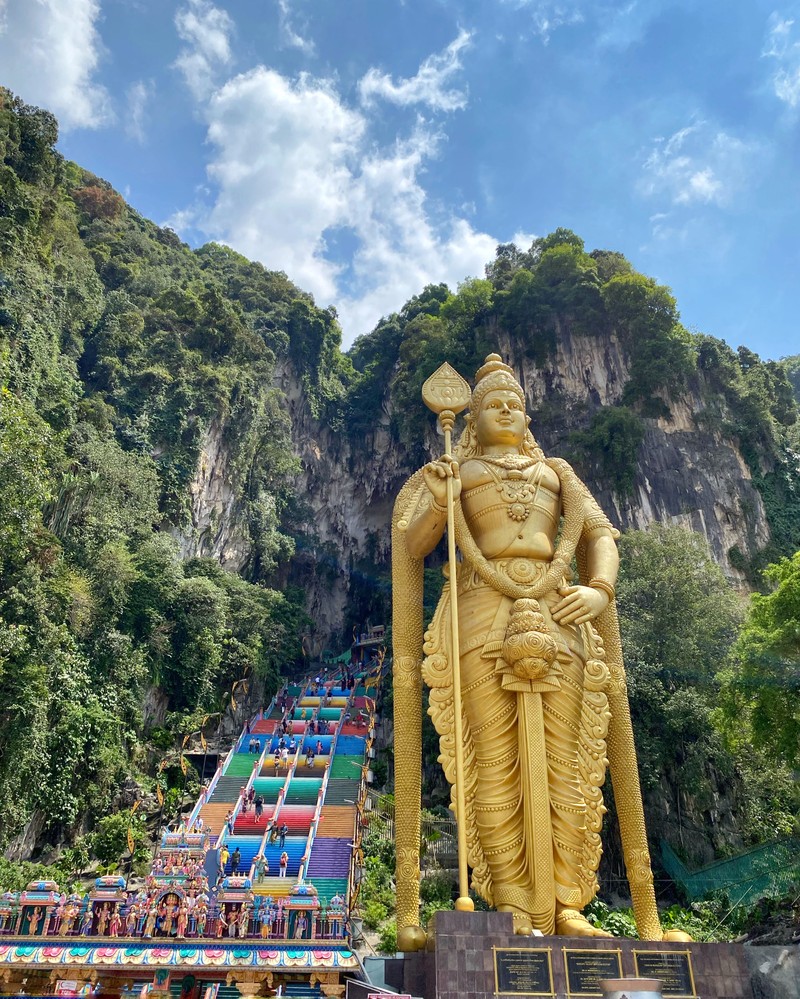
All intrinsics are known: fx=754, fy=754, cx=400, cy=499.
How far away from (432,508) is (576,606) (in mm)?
1402

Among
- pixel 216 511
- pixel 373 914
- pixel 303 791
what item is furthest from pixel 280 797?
pixel 216 511

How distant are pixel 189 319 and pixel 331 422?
9316 millimetres

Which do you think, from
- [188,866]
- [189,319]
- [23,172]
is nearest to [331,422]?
[189,319]

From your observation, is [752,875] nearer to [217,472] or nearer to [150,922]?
[150,922]

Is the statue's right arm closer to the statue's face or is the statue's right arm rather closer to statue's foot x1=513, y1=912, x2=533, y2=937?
the statue's face

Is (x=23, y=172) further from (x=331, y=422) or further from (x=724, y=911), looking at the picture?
(x=724, y=911)

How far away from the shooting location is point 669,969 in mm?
4594

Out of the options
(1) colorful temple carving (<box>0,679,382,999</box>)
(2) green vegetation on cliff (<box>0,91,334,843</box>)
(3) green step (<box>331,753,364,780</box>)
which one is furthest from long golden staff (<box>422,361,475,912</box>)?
(3) green step (<box>331,753,364,780</box>)

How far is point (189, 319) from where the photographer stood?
25.4 meters

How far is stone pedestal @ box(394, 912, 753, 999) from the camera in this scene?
436cm

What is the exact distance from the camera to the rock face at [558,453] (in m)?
21.4

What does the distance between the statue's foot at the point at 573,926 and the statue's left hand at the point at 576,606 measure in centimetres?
200

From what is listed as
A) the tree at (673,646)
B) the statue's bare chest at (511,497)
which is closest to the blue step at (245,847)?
the tree at (673,646)

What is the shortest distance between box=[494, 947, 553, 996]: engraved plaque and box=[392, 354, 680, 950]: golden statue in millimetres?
370
